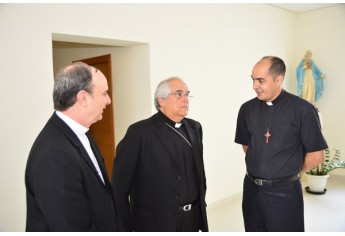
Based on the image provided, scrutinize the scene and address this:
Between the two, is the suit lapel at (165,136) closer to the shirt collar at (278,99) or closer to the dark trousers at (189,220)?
the dark trousers at (189,220)

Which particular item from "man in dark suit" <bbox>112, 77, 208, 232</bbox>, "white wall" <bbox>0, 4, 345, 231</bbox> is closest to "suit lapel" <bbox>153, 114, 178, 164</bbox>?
"man in dark suit" <bbox>112, 77, 208, 232</bbox>

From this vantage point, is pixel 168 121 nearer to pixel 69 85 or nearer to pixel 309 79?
pixel 69 85

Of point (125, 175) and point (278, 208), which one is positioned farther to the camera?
point (278, 208)

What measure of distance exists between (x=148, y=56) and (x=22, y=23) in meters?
1.28

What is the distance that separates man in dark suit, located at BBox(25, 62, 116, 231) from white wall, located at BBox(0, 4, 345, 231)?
1.44 meters

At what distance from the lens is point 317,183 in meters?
4.67

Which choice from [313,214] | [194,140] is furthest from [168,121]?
[313,214]

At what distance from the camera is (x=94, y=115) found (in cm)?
134

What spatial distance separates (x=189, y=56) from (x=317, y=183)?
2.70 m

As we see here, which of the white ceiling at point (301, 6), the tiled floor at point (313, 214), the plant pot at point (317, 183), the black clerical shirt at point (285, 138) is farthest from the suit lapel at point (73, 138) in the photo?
the white ceiling at point (301, 6)

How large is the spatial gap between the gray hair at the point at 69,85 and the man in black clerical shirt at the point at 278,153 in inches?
55.4

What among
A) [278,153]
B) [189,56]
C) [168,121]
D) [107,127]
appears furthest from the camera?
[107,127]

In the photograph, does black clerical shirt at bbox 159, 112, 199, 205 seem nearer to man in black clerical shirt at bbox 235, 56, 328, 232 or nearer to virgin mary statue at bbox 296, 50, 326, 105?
man in black clerical shirt at bbox 235, 56, 328, 232

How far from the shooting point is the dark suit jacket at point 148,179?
1979mm
